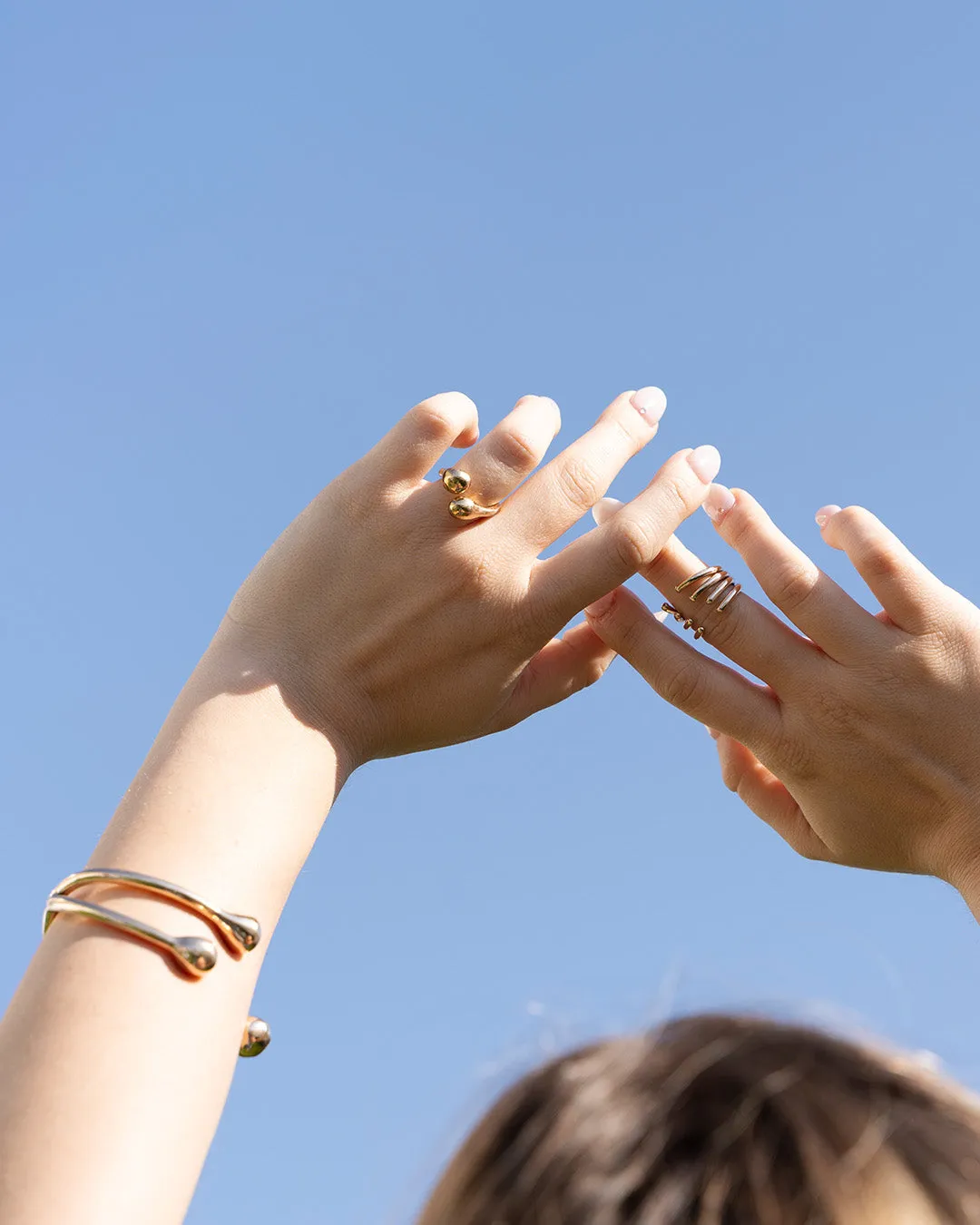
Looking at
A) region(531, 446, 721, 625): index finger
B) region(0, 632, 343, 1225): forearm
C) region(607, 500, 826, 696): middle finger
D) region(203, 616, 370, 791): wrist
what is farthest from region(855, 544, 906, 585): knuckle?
region(0, 632, 343, 1225): forearm

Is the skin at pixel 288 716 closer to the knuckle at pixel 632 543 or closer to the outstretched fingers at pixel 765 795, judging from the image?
the knuckle at pixel 632 543

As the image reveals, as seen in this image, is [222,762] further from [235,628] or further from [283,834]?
[235,628]

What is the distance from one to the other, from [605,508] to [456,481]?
2.01 ft

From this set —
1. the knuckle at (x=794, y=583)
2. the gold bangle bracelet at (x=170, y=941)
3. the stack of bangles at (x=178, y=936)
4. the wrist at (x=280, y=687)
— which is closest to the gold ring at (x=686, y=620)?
the knuckle at (x=794, y=583)

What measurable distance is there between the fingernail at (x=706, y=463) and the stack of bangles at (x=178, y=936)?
2.03 m

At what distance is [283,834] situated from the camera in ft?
6.85

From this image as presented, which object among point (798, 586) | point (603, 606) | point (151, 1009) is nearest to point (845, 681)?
point (798, 586)

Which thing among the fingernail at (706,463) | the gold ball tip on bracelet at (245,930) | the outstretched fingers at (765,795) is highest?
the fingernail at (706,463)

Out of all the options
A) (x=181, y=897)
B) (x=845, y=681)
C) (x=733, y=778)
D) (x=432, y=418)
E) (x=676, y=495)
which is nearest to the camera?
(x=181, y=897)

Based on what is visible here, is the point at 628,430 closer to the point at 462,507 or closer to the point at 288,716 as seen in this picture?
the point at 462,507

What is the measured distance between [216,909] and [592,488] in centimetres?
172

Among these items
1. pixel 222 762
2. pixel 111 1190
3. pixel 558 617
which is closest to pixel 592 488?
pixel 558 617

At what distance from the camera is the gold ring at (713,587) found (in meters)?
3.55

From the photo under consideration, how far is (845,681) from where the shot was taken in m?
3.45
